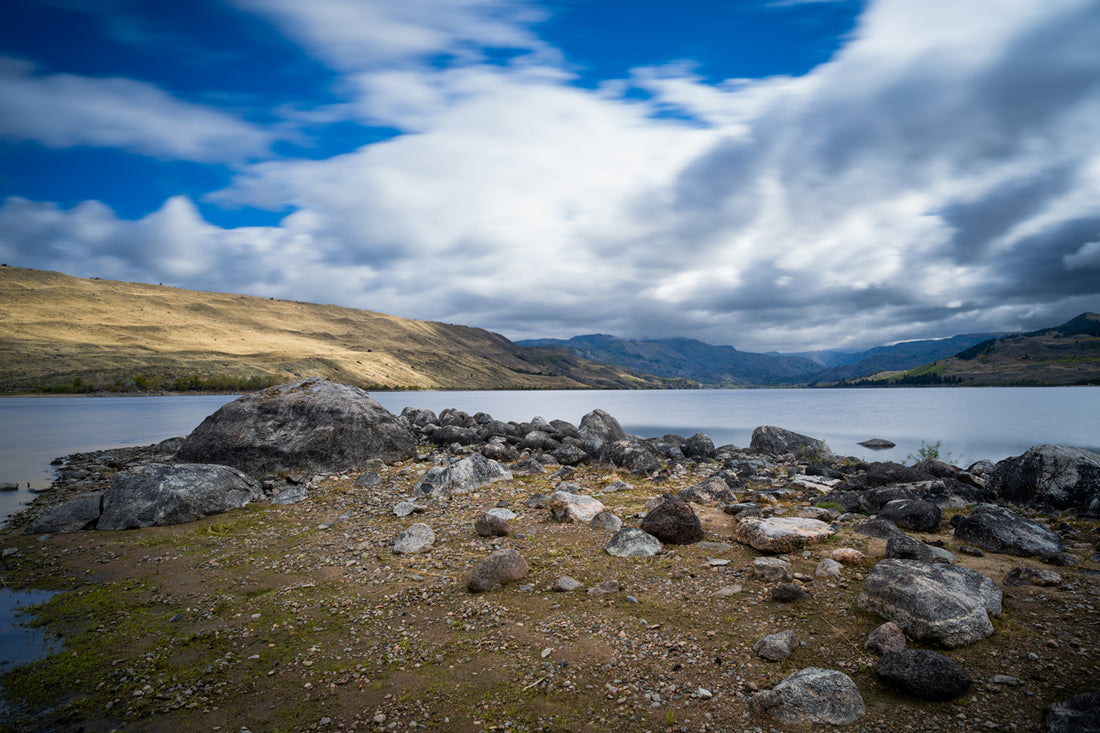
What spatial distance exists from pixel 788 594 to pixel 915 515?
558 cm

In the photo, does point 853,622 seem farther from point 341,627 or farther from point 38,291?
point 38,291

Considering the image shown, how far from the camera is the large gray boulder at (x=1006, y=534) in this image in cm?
797

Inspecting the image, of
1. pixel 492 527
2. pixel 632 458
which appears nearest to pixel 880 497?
pixel 632 458

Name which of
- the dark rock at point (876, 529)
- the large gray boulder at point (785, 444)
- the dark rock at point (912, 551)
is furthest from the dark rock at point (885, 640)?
the large gray boulder at point (785, 444)

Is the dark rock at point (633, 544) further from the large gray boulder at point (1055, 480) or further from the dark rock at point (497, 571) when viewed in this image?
the large gray boulder at point (1055, 480)

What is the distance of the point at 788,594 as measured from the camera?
6.51 meters

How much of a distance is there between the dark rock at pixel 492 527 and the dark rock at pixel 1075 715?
7886 mm

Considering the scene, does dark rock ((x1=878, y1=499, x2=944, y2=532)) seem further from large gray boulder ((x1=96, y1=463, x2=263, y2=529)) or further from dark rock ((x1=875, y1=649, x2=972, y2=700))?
large gray boulder ((x1=96, y1=463, x2=263, y2=529))

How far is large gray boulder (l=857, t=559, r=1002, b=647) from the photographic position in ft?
17.6

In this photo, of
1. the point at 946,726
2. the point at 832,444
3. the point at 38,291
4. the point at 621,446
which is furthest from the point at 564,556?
the point at 38,291

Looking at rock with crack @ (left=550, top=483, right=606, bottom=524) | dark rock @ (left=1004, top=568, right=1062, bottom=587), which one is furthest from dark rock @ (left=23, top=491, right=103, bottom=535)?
dark rock @ (left=1004, top=568, right=1062, bottom=587)

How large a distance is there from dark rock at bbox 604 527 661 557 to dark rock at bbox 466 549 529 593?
1773 mm

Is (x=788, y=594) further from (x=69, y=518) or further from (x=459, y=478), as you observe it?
(x=69, y=518)

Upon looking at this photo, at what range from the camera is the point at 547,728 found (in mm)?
4383
